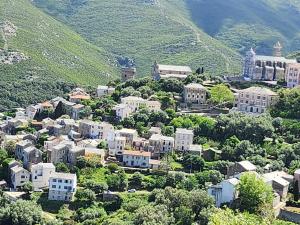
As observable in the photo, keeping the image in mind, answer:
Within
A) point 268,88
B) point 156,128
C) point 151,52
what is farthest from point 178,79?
point 151,52

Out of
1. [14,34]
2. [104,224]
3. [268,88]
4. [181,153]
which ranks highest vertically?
[14,34]

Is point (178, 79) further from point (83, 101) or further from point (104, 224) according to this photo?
point (104, 224)

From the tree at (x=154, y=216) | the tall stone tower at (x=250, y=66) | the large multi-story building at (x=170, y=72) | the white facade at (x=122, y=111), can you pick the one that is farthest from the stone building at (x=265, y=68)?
the tree at (x=154, y=216)

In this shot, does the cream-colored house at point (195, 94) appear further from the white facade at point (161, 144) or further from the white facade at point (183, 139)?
the white facade at point (161, 144)

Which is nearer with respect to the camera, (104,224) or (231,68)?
(104,224)

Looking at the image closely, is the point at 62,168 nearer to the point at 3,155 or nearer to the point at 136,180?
the point at 3,155

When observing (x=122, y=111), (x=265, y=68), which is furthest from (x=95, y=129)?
(x=265, y=68)
